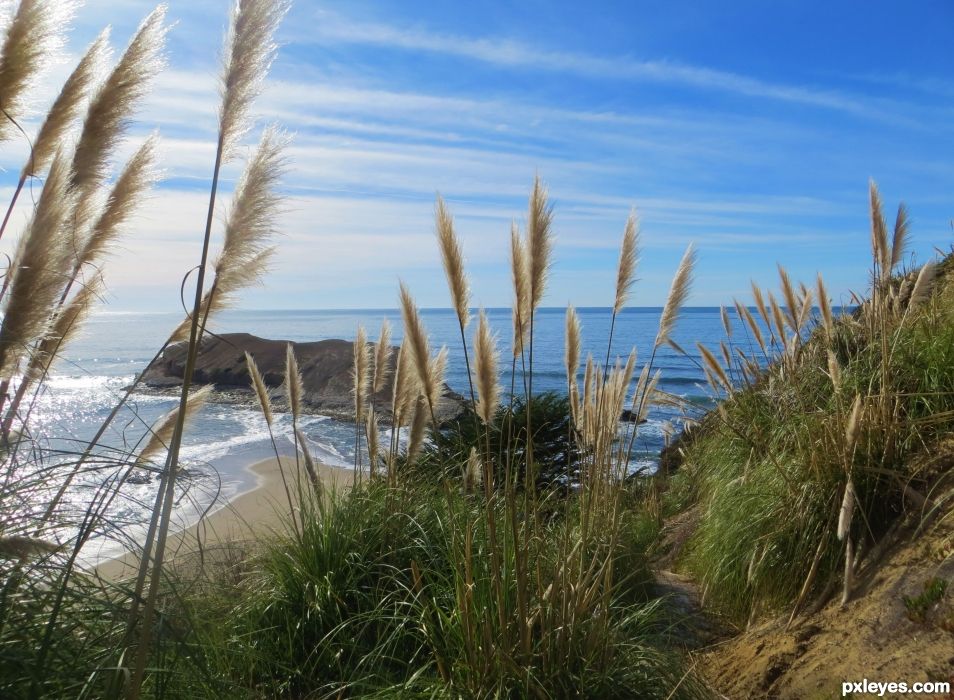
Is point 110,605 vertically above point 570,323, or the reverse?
point 570,323

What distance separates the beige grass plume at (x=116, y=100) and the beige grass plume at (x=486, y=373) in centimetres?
163

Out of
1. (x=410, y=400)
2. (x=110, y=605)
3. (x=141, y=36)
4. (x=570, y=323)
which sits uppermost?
(x=141, y=36)

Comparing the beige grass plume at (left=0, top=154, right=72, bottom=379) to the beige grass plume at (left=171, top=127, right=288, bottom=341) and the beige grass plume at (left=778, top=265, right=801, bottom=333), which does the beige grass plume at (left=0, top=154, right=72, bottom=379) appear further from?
the beige grass plume at (left=778, top=265, right=801, bottom=333)

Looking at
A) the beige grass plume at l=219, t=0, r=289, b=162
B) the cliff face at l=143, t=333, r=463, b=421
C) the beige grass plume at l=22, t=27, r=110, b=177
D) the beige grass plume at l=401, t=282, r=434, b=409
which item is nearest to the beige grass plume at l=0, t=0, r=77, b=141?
the beige grass plume at l=22, t=27, r=110, b=177

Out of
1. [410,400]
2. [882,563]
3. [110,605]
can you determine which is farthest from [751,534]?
[110,605]

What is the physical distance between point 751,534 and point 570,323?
1.85 m

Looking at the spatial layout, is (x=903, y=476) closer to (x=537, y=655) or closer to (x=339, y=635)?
(x=537, y=655)

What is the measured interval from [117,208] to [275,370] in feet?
54.1

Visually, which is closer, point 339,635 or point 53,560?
point 53,560

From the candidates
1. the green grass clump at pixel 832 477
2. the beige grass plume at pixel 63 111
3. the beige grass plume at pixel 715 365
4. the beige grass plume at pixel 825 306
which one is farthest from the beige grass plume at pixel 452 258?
the beige grass plume at pixel 825 306

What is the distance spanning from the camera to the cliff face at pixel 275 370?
1817 cm

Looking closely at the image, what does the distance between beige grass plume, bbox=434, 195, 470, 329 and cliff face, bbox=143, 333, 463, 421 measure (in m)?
14.2

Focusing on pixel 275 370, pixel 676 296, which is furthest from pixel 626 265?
pixel 275 370

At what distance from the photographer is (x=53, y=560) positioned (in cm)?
253
